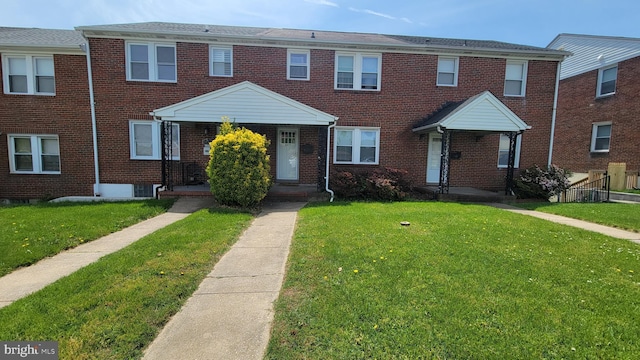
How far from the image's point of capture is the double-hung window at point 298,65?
37.3 feet

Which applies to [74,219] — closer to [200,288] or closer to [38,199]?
[200,288]

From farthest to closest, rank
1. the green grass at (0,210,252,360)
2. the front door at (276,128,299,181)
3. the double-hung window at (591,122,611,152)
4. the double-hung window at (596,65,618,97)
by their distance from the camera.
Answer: the double-hung window at (591,122,611,152) < the double-hung window at (596,65,618,97) < the front door at (276,128,299,181) < the green grass at (0,210,252,360)

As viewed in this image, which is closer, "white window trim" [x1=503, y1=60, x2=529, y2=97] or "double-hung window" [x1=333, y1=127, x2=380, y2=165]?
"double-hung window" [x1=333, y1=127, x2=380, y2=165]

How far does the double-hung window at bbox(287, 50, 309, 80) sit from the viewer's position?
37.3 feet

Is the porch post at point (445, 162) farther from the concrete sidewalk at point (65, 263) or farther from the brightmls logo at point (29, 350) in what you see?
the brightmls logo at point (29, 350)

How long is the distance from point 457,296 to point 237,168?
6221 millimetres

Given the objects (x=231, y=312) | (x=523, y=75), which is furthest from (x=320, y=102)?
(x=231, y=312)

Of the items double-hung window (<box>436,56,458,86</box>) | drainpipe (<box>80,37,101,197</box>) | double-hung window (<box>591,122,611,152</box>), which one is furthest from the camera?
double-hung window (<box>591,122,611,152</box>)

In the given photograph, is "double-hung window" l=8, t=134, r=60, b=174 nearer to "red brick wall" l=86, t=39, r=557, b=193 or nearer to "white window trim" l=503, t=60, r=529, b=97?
"red brick wall" l=86, t=39, r=557, b=193

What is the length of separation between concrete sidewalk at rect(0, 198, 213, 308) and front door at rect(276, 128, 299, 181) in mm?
5168

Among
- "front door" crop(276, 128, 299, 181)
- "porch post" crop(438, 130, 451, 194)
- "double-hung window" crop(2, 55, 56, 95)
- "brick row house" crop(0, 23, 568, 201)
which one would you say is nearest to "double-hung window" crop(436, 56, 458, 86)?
"brick row house" crop(0, 23, 568, 201)

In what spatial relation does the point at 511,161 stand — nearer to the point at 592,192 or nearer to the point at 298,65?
the point at 592,192

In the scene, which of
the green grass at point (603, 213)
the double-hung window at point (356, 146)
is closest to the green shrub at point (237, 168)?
Result: the double-hung window at point (356, 146)

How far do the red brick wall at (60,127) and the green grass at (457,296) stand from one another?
34.0 feet
